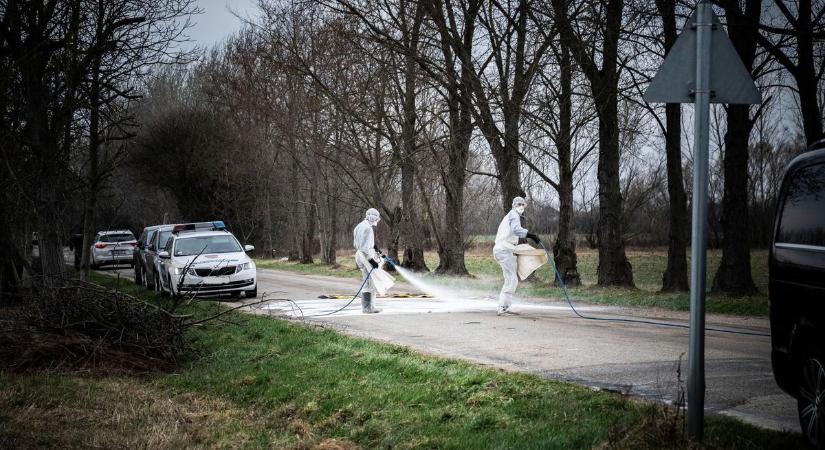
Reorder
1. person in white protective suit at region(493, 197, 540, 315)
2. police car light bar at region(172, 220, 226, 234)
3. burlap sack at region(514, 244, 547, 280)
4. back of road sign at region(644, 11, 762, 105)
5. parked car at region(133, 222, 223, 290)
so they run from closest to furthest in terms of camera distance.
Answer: back of road sign at region(644, 11, 762, 105)
person in white protective suit at region(493, 197, 540, 315)
burlap sack at region(514, 244, 547, 280)
parked car at region(133, 222, 223, 290)
police car light bar at region(172, 220, 226, 234)

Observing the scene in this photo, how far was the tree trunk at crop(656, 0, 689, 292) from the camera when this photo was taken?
19.3 m

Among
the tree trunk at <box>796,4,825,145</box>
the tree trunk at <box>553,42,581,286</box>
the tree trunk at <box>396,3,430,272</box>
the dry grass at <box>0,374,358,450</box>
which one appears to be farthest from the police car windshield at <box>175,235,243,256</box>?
the tree trunk at <box>796,4,825,145</box>

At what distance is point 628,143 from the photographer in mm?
26609

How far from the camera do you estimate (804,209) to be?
5.83 m

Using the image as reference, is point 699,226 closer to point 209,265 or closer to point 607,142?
point 209,265

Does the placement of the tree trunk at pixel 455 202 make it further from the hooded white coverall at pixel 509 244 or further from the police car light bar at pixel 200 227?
the hooded white coverall at pixel 509 244

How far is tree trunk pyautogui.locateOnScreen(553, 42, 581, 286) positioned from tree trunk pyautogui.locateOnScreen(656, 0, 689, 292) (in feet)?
8.57

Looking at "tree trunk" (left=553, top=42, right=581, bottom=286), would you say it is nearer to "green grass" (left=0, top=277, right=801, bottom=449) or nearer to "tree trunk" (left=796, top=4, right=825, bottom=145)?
"tree trunk" (left=796, top=4, right=825, bottom=145)

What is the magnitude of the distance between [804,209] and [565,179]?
55.3 feet

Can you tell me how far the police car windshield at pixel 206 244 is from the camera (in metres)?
20.2

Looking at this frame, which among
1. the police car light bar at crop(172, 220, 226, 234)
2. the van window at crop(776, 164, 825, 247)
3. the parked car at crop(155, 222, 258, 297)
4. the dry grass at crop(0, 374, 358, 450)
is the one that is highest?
the police car light bar at crop(172, 220, 226, 234)

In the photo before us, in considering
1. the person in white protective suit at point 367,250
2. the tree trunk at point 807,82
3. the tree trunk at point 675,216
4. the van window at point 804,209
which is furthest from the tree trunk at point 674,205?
the van window at point 804,209

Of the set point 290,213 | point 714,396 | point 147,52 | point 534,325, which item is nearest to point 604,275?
point 534,325

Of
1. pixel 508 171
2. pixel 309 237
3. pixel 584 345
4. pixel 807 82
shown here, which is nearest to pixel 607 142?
pixel 508 171
